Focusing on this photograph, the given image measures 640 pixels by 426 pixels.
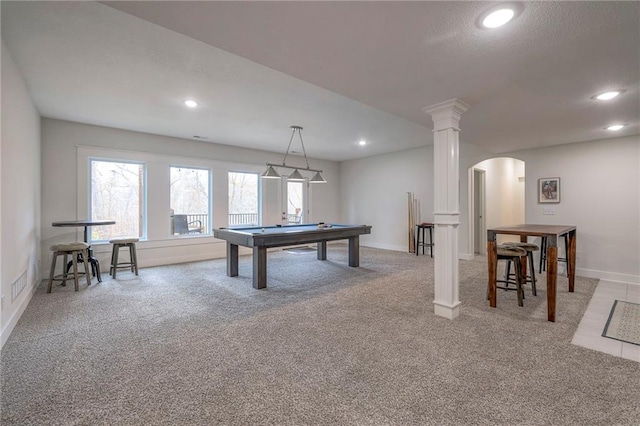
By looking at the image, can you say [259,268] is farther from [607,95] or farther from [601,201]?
[601,201]

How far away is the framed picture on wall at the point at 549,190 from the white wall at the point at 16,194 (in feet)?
23.4

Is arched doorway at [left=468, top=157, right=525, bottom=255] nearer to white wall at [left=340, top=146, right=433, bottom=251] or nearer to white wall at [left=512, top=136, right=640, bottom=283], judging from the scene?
white wall at [left=340, top=146, right=433, bottom=251]

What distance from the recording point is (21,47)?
247cm

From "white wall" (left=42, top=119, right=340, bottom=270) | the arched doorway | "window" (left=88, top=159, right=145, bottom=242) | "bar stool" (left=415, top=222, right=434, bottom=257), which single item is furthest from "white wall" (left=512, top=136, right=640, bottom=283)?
"window" (left=88, top=159, right=145, bottom=242)

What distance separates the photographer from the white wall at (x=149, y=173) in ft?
14.9

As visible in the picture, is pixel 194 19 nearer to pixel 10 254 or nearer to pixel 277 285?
pixel 10 254

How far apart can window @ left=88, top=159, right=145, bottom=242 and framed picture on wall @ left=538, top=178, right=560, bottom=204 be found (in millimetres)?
7292

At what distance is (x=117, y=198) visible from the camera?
5.24 meters

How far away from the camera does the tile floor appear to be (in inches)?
90.7

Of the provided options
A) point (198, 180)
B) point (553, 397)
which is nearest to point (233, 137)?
point (198, 180)

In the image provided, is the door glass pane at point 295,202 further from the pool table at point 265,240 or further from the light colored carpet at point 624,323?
the light colored carpet at point 624,323

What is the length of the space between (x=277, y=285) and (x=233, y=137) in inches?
125

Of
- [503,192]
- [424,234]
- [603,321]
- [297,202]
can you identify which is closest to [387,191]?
[424,234]

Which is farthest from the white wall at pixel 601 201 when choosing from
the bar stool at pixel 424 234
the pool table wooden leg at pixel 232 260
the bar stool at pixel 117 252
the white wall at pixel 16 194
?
the white wall at pixel 16 194
